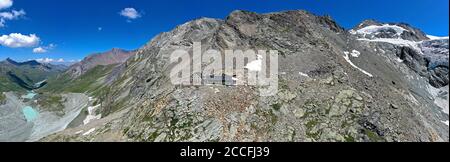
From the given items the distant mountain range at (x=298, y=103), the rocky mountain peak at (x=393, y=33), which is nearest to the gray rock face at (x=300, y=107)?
the distant mountain range at (x=298, y=103)

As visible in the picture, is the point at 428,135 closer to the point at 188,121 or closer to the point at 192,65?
the point at 188,121

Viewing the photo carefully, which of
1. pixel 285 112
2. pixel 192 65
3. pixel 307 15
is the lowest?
pixel 285 112

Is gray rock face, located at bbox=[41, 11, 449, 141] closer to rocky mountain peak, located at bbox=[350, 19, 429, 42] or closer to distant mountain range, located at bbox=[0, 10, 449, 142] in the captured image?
distant mountain range, located at bbox=[0, 10, 449, 142]

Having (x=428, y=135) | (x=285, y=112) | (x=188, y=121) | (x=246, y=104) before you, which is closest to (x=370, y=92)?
Answer: (x=428, y=135)

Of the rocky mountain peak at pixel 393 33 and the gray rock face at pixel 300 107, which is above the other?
the rocky mountain peak at pixel 393 33

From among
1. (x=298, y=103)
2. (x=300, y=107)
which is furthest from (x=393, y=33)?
(x=300, y=107)

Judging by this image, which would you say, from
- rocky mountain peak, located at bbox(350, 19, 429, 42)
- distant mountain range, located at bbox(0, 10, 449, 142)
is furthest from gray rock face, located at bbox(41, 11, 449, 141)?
rocky mountain peak, located at bbox(350, 19, 429, 42)

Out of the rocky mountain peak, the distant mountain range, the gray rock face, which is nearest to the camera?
the gray rock face

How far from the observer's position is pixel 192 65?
87.2 m

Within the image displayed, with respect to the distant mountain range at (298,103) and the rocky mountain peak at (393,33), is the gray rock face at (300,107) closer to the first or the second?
the distant mountain range at (298,103)

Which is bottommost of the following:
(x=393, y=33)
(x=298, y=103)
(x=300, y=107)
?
(x=300, y=107)

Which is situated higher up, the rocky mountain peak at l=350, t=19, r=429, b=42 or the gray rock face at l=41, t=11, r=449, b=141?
the rocky mountain peak at l=350, t=19, r=429, b=42

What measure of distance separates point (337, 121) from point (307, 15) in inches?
2245

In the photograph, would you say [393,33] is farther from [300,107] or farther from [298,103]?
[300,107]
